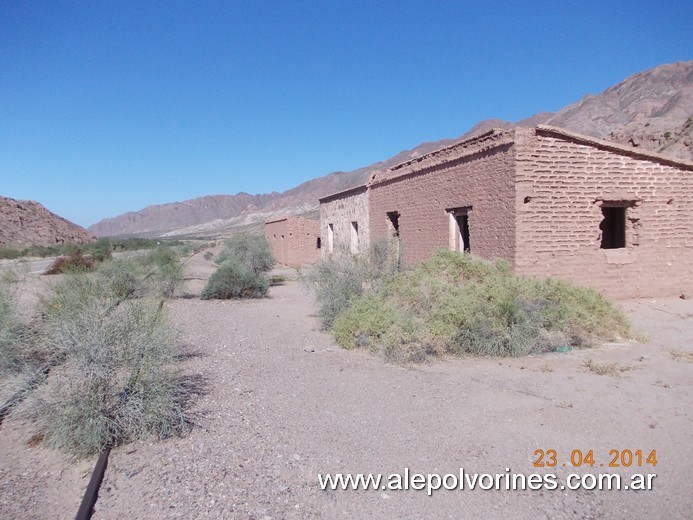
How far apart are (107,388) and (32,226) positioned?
67.8 meters

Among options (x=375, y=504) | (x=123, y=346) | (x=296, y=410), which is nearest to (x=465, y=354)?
(x=296, y=410)

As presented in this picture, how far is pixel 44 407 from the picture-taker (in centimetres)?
468

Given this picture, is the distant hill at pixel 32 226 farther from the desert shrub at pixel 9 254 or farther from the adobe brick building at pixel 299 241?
the adobe brick building at pixel 299 241

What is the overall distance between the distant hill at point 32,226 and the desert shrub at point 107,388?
184 ft

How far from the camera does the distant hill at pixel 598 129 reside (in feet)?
82.0

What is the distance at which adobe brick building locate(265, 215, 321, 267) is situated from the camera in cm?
2825

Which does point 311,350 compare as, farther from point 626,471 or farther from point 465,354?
point 626,471

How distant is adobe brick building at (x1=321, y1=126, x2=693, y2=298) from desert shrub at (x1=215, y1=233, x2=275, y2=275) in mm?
10735

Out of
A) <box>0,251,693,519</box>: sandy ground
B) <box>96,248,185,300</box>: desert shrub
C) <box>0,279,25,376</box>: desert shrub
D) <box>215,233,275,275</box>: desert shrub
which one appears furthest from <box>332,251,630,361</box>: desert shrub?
<box>215,233,275,275</box>: desert shrub

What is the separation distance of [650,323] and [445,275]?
414 centimetres

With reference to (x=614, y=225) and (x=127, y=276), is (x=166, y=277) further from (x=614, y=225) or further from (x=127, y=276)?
(x=614, y=225)

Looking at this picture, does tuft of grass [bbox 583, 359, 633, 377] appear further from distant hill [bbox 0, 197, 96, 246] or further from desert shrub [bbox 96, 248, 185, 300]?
distant hill [bbox 0, 197, 96, 246]

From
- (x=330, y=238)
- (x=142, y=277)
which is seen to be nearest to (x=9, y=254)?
(x=330, y=238)

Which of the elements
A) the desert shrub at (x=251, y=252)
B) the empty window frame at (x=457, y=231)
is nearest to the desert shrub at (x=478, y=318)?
the empty window frame at (x=457, y=231)
